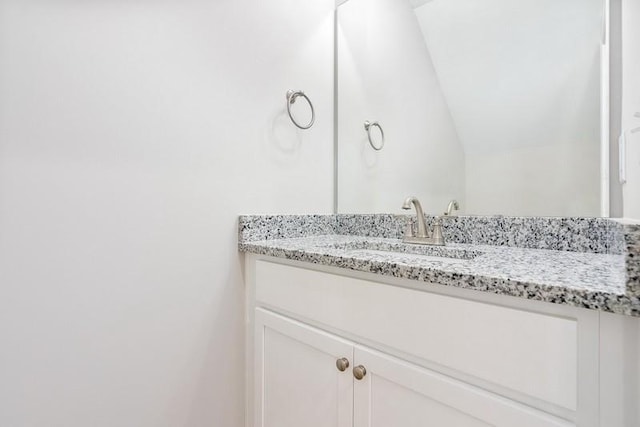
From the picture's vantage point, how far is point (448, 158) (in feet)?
4.13

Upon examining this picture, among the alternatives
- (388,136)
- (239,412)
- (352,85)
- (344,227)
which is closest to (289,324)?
(239,412)

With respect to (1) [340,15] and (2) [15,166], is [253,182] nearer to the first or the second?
(2) [15,166]

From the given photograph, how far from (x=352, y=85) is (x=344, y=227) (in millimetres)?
649

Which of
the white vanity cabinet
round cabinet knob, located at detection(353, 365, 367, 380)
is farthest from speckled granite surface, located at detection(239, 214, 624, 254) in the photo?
round cabinet knob, located at detection(353, 365, 367, 380)

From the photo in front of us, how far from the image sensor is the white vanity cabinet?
0.53 metres

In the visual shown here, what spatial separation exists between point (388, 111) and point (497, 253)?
31.9 inches

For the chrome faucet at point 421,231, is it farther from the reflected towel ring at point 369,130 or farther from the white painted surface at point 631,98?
the white painted surface at point 631,98

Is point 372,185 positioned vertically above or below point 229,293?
above

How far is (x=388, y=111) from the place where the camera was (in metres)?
1.47

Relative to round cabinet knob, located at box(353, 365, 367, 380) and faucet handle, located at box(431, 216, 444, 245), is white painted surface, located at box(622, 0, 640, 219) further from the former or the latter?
round cabinet knob, located at box(353, 365, 367, 380)

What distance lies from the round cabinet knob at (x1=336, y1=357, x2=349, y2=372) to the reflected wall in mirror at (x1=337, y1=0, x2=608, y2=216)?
672mm

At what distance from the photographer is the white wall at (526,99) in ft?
3.12

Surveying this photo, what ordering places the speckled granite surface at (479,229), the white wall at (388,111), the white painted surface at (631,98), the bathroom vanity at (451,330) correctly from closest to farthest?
the bathroom vanity at (451,330), the white painted surface at (631,98), the speckled granite surface at (479,229), the white wall at (388,111)

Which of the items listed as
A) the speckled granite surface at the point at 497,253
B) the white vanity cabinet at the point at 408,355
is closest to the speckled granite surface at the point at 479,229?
the speckled granite surface at the point at 497,253
